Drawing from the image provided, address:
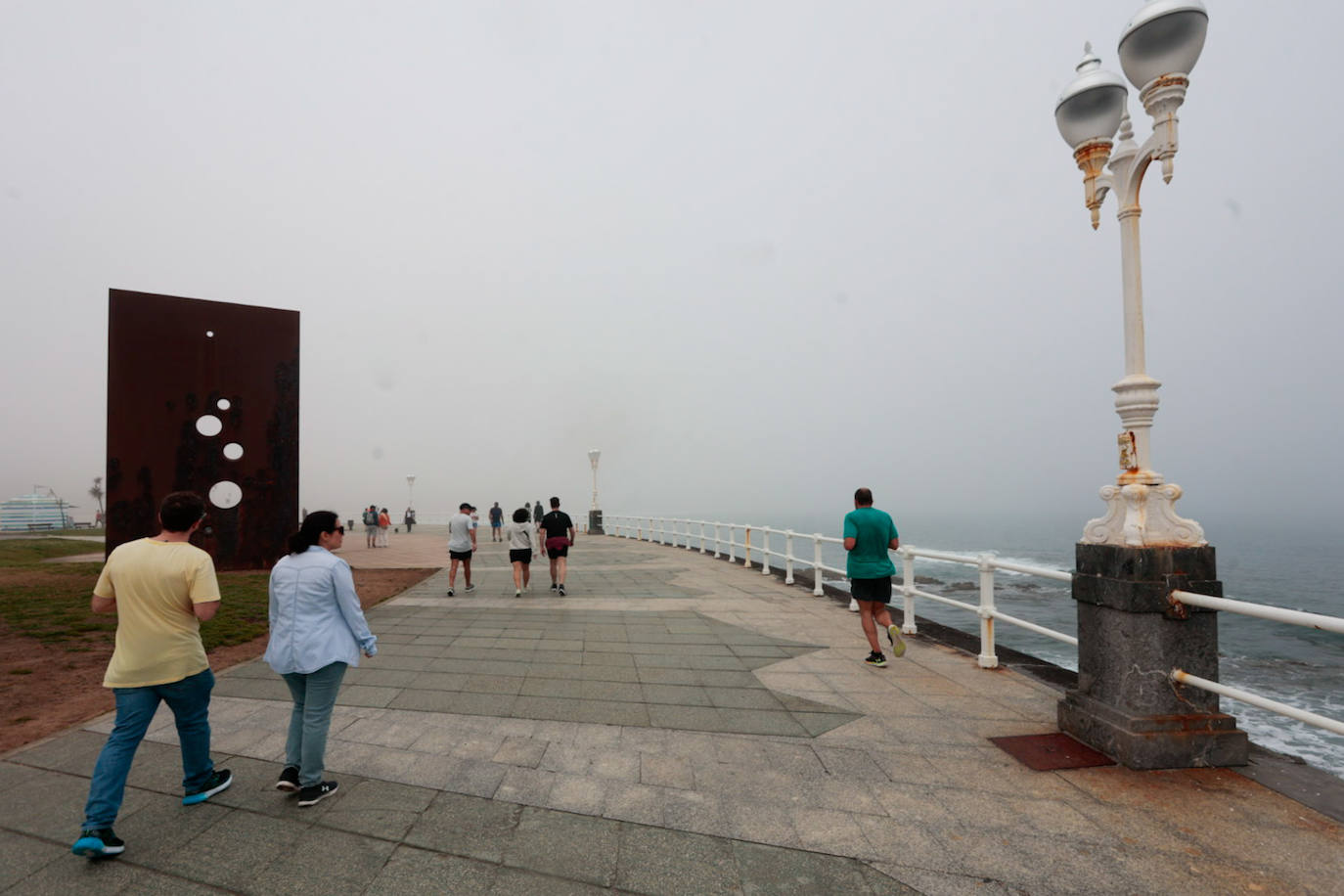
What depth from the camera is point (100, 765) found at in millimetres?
2863

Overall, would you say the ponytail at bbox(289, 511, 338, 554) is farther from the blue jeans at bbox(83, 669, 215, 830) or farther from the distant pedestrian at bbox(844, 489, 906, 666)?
the distant pedestrian at bbox(844, 489, 906, 666)

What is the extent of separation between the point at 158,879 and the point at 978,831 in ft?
11.7

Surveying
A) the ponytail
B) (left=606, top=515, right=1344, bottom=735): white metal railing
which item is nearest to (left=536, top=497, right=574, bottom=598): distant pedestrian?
(left=606, top=515, right=1344, bottom=735): white metal railing

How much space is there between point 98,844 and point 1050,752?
493 centimetres

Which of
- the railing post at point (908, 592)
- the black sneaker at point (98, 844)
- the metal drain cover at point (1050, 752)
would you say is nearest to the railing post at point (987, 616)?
the railing post at point (908, 592)

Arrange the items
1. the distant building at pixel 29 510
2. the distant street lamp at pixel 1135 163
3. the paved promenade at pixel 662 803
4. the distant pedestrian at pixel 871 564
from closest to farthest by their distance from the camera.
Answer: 1. the paved promenade at pixel 662 803
2. the distant street lamp at pixel 1135 163
3. the distant pedestrian at pixel 871 564
4. the distant building at pixel 29 510

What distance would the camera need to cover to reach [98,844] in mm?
2738

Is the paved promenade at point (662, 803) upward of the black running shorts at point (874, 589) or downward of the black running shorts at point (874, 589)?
downward

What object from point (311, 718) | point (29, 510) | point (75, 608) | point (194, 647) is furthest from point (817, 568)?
point (29, 510)

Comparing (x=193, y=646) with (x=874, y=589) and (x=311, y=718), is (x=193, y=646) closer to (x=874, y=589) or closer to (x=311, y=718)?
(x=311, y=718)

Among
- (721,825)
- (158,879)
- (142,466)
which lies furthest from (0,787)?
(142,466)

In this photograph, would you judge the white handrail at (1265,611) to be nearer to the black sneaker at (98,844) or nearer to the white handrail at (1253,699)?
the white handrail at (1253,699)

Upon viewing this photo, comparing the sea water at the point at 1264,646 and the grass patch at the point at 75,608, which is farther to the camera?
the sea water at the point at 1264,646

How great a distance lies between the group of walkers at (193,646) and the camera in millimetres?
2971
